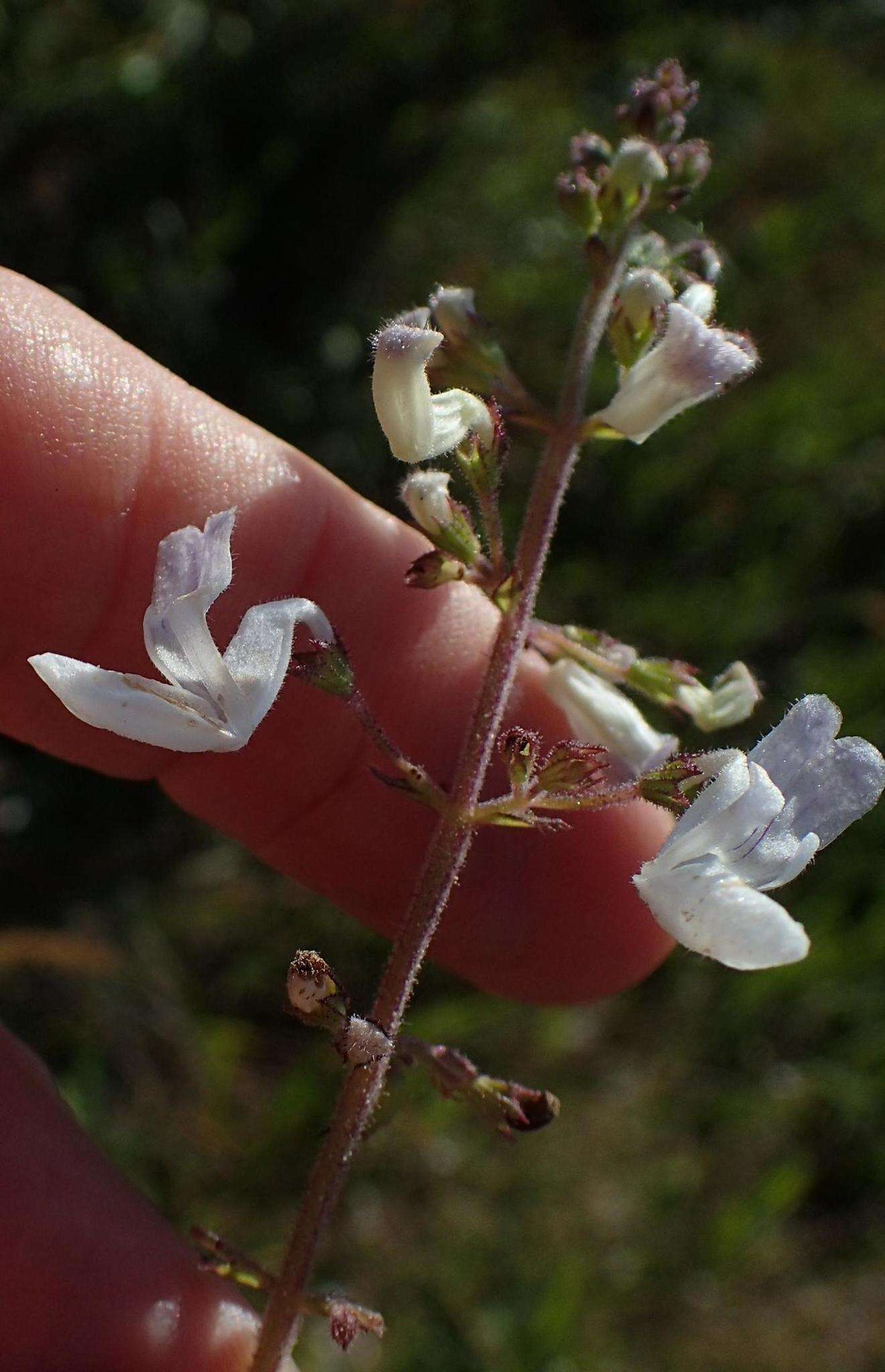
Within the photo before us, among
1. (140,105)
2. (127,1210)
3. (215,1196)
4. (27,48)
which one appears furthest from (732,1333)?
(27,48)

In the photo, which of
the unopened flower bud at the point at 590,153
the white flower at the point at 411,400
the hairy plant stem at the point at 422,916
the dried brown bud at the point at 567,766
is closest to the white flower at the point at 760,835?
the dried brown bud at the point at 567,766

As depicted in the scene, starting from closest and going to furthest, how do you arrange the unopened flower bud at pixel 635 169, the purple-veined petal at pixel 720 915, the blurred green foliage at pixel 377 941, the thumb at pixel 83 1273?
the purple-veined petal at pixel 720 915, the unopened flower bud at pixel 635 169, the thumb at pixel 83 1273, the blurred green foliage at pixel 377 941

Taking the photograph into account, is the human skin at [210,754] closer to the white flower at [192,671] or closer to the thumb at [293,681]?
the thumb at [293,681]

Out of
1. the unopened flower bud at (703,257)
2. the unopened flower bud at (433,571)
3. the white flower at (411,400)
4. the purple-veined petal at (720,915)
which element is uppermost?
the unopened flower bud at (703,257)

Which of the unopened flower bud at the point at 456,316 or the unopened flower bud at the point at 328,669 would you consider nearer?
the unopened flower bud at the point at 328,669

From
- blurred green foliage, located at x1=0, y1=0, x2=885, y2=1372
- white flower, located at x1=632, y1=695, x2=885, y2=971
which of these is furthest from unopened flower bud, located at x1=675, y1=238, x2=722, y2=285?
blurred green foliage, located at x1=0, y1=0, x2=885, y2=1372

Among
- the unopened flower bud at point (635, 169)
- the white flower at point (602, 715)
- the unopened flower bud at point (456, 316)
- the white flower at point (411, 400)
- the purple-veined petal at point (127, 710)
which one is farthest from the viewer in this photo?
the white flower at point (602, 715)
